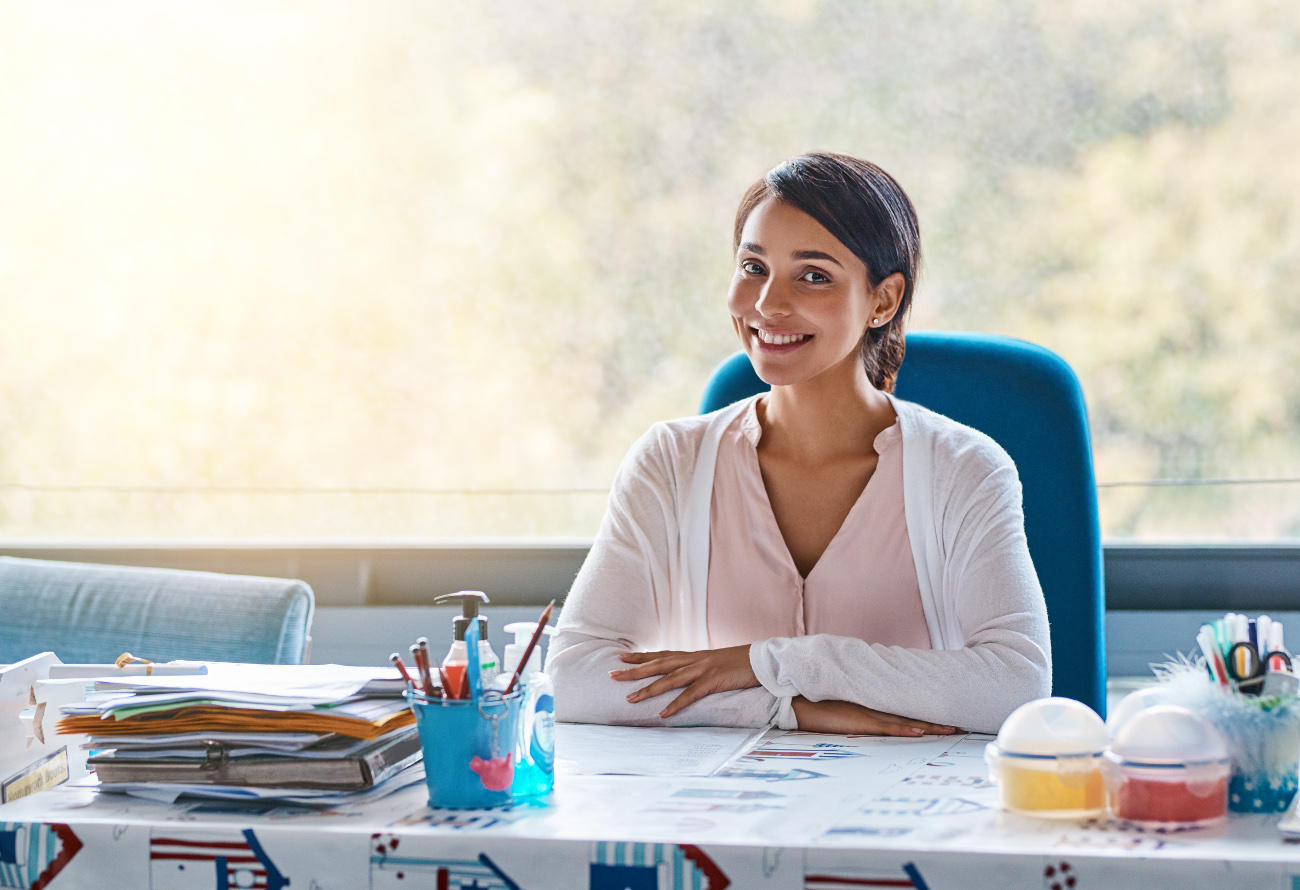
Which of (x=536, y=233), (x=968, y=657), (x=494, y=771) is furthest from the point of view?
(x=536, y=233)

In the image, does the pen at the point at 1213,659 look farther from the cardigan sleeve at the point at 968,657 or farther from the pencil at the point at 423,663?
the pencil at the point at 423,663

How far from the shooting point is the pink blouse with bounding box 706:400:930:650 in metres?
1.63

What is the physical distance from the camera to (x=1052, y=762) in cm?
95

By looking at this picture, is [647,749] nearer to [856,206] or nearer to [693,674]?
[693,674]

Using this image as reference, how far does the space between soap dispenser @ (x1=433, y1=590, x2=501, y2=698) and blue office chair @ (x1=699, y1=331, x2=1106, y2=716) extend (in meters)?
1.00

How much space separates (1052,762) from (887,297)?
908mm

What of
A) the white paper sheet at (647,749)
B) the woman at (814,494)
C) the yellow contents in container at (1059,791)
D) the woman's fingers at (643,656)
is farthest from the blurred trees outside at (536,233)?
the yellow contents in container at (1059,791)

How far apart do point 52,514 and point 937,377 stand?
1.82 metres

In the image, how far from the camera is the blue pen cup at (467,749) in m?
1.00

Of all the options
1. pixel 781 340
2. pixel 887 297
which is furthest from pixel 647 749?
pixel 887 297

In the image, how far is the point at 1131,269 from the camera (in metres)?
2.32

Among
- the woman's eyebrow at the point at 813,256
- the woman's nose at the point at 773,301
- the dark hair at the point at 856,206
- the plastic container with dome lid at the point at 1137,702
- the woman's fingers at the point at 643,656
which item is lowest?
the woman's fingers at the point at 643,656

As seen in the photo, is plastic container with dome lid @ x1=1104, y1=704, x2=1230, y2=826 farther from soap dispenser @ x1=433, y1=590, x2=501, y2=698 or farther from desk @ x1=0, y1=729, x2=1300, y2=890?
soap dispenser @ x1=433, y1=590, x2=501, y2=698

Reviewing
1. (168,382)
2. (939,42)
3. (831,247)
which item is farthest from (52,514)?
(939,42)
